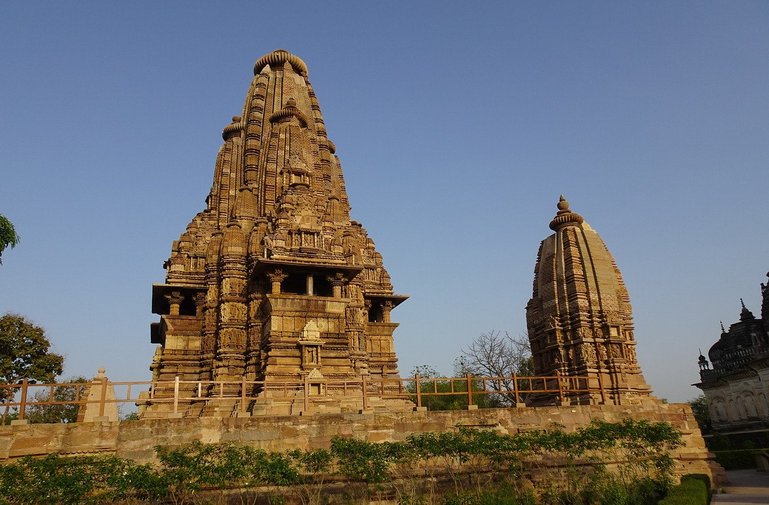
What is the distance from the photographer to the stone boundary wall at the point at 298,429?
1084cm

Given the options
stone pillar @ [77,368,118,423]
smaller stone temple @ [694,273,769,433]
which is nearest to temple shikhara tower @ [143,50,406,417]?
stone pillar @ [77,368,118,423]

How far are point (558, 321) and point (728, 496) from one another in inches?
337

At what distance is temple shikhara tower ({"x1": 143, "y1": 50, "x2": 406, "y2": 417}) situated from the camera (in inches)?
703

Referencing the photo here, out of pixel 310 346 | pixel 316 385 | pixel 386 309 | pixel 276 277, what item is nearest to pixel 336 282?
pixel 276 277

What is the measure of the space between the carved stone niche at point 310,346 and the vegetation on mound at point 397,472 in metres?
5.44

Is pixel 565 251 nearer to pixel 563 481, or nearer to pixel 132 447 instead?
pixel 563 481

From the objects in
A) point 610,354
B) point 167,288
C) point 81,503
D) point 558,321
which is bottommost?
point 81,503

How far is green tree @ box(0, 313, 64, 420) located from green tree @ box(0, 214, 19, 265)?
49.3ft

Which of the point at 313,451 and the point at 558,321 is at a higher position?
the point at 558,321

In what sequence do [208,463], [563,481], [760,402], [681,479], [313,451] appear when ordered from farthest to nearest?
[760,402]
[681,479]
[563,481]
[313,451]
[208,463]

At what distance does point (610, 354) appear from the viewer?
20.5m

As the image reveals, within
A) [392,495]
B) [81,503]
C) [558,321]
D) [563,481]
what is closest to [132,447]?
[81,503]

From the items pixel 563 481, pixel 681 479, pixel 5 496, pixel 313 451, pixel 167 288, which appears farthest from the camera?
pixel 167 288

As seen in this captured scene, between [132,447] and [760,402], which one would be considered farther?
[760,402]
